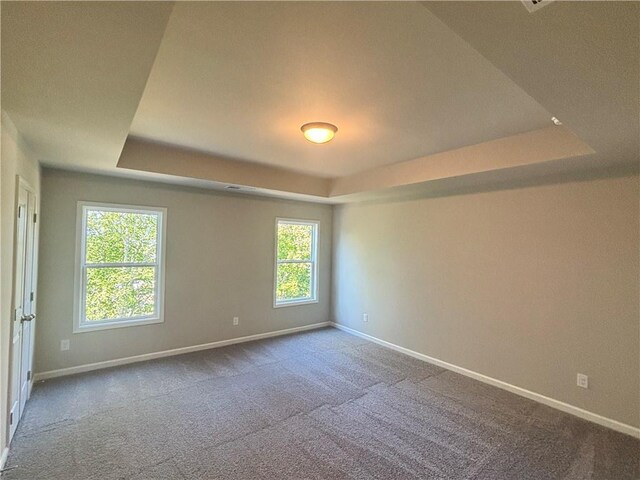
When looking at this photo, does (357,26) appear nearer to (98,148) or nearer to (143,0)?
(143,0)

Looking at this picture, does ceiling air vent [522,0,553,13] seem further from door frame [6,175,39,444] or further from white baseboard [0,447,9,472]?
white baseboard [0,447,9,472]

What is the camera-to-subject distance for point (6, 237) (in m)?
2.20

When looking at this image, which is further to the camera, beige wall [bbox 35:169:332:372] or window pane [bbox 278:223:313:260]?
window pane [bbox 278:223:313:260]

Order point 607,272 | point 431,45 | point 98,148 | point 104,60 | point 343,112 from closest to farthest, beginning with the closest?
point 104,60
point 431,45
point 343,112
point 98,148
point 607,272

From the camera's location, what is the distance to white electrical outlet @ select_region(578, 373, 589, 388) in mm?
3068

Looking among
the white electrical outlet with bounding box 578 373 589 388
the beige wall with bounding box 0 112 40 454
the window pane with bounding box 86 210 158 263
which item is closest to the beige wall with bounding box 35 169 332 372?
the window pane with bounding box 86 210 158 263

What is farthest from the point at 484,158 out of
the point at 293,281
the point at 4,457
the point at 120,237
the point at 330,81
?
the point at 4,457

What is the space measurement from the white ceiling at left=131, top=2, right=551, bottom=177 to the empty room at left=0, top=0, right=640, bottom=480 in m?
0.02

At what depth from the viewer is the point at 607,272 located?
297cm

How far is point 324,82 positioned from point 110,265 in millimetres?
3596

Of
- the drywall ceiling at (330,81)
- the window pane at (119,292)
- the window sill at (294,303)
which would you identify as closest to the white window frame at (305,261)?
the window sill at (294,303)

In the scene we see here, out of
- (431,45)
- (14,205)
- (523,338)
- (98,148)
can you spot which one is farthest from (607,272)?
(14,205)

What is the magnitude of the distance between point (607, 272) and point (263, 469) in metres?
3.44

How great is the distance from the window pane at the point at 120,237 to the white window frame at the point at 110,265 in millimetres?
55
